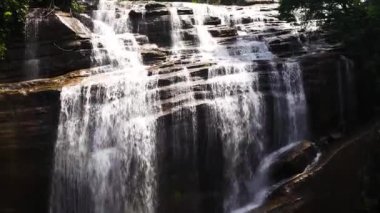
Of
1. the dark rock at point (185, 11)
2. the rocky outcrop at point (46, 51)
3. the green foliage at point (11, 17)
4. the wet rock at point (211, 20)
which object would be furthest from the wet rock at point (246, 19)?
the green foliage at point (11, 17)

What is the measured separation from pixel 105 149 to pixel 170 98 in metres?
2.66

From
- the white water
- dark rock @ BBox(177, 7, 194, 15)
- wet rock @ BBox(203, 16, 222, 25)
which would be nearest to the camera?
the white water

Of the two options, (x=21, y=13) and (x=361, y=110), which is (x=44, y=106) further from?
(x=361, y=110)

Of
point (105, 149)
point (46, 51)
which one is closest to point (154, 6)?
point (46, 51)

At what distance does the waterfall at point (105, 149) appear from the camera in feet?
50.7

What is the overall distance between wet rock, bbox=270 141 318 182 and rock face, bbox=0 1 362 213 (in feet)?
0.10

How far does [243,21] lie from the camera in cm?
2409

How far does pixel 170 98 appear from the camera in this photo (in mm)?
16516

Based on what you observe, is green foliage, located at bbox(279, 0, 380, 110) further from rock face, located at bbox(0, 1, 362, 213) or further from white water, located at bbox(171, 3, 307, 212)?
white water, located at bbox(171, 3, 307, 212)

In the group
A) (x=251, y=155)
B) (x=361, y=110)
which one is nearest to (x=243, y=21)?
(x=361, y=110)

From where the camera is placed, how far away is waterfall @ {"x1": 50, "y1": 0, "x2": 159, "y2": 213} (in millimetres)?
15445

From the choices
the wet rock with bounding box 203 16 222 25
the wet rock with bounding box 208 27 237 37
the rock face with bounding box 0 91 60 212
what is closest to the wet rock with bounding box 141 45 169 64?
the wet rock with bounding box 208 27 237 37

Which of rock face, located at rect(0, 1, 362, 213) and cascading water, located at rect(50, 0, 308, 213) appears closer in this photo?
rock face, located at rect(0, 1, 362, 213)

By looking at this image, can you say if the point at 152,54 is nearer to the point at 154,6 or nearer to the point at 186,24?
the point at 186,24
